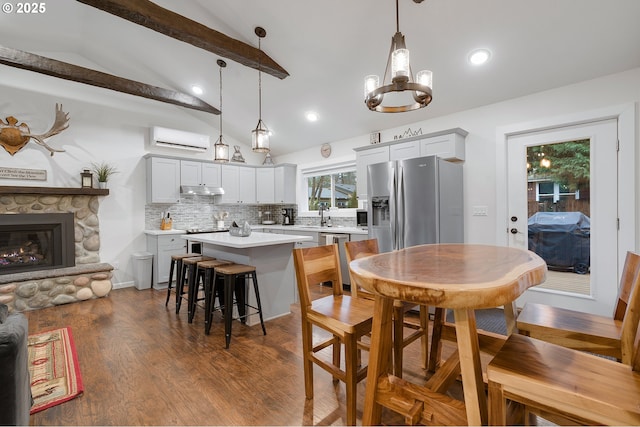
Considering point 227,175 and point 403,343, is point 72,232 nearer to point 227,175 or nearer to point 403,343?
point 227,175

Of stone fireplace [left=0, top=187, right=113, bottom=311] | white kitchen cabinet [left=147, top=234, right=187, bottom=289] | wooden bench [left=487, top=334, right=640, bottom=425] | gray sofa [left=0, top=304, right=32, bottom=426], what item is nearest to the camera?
wooden bench [left=487, top=334, right=640, bottom=425]

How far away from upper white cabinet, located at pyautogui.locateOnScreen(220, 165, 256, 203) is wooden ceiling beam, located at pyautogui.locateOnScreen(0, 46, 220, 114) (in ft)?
4.33

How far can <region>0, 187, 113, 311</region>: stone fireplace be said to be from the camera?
12.3 ft

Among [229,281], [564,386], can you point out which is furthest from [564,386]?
[229,281]

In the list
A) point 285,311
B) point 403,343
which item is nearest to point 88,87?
point 285,311

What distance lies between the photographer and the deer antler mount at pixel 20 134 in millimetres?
3906

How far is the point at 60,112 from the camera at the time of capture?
421 centimetres

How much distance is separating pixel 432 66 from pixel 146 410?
3.90m

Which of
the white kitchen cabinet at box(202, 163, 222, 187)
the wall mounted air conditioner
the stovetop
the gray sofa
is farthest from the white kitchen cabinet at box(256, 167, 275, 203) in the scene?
the gray sofa

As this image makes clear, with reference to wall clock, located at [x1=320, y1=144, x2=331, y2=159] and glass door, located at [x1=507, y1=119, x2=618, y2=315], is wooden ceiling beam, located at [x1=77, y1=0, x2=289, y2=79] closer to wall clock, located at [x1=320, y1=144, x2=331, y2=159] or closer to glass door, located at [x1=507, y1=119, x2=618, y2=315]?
wall clock, located at [x1=320, y1=144, x2=331, y2=159]

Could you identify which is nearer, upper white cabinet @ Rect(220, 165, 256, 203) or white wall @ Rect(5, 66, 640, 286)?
white wall @ Rect(5, 66, 640, 286)

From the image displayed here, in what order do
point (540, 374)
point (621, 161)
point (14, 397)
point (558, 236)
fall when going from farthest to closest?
point (558, 236) < point (621, 161) < point (14, 397) < point (540, 374)

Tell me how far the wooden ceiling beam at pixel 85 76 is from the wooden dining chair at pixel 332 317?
4149 millimetres

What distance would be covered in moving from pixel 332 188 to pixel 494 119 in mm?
2960
